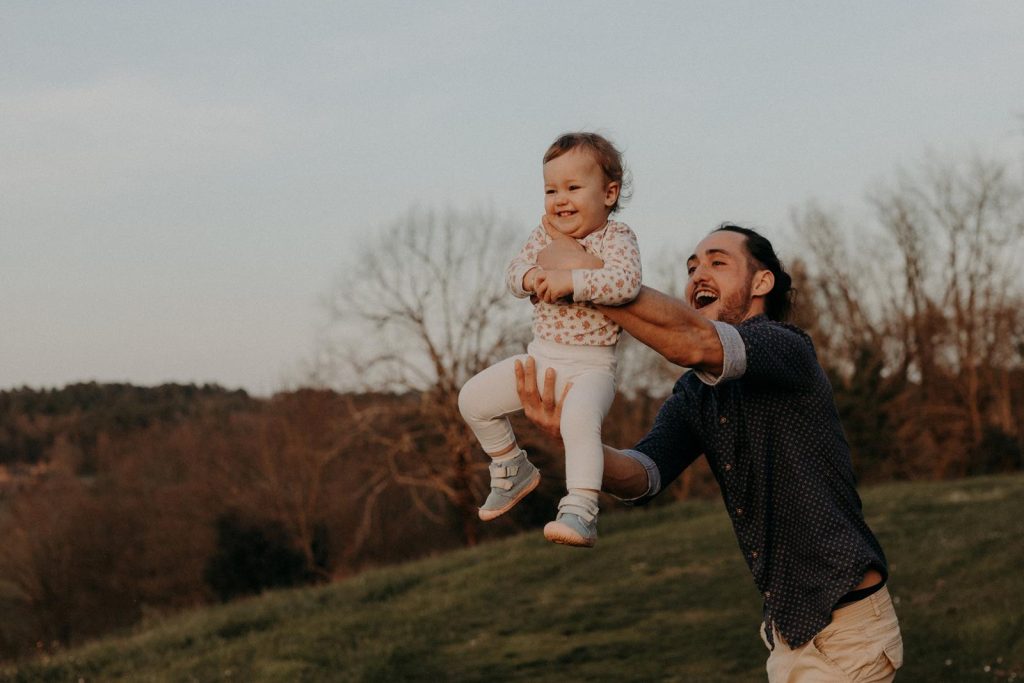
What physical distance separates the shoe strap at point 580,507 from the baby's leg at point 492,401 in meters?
0.40

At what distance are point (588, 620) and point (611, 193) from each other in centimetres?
1139

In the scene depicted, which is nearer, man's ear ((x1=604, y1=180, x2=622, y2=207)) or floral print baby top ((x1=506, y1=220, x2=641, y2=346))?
floral print baby top ((x1=506, y1=220, x2=641, y2=346))

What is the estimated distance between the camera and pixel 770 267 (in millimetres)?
4203

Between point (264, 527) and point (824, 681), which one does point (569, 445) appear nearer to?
point (824, 681)

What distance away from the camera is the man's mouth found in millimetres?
4117

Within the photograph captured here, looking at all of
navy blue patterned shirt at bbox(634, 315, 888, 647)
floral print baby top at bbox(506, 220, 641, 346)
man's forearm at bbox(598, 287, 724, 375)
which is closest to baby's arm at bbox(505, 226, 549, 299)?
floral print baby top at bbox(506, 220, 641, 346)

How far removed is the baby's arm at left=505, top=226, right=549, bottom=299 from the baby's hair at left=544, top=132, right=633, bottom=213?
0.25 meters

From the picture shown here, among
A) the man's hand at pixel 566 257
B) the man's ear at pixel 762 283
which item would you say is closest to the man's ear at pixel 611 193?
Answer: the man's hand at pixel 566 257

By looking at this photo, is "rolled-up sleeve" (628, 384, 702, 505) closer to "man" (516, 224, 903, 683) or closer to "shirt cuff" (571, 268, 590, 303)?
"man" (516, 224, 903, 683)

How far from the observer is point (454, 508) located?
40.3 meters

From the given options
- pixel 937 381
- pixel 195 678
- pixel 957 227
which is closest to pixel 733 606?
pixel 195 678

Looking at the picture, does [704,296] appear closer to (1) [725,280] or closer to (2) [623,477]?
(1) [725,280]

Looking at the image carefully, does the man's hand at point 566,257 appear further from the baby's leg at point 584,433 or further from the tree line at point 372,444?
the tree line at point 372,444

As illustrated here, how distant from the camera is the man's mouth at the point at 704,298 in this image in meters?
4.12
